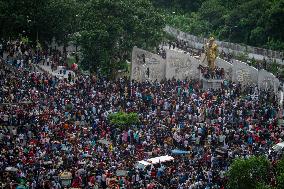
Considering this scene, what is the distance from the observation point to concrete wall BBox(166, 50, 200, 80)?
173ft

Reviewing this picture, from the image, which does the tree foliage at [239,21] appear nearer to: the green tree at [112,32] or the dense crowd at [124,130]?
the green tree at [112,32]

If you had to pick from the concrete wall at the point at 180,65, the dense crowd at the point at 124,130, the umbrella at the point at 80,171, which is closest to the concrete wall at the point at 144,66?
the concrete wall at the point at 180,65

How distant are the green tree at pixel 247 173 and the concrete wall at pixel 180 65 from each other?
20859mm

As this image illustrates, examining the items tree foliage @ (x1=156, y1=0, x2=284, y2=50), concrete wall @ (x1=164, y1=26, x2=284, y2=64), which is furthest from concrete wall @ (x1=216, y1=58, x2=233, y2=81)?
tree foliage @ (x1=156, y1=0, x2=284, y2=50)

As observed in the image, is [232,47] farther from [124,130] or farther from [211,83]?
[124,130]

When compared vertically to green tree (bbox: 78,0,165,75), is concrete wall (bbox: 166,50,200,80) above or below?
below

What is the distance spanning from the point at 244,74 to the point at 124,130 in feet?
40.8

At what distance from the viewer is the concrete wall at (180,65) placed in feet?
173

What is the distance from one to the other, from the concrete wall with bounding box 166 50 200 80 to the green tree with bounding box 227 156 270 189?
68.4ft

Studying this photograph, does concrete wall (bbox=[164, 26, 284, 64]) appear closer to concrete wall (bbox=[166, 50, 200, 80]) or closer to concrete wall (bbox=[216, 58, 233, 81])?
concrete wall (bbox=[216, 58, 233, 81])

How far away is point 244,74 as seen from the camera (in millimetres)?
51281

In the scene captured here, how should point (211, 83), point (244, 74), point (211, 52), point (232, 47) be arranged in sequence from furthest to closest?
point (232, 47)
point (211, 52)
point (211, 83)
point (244, 74)

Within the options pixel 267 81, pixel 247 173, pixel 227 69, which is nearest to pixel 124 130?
pixel 247 173

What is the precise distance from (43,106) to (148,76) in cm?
1058
